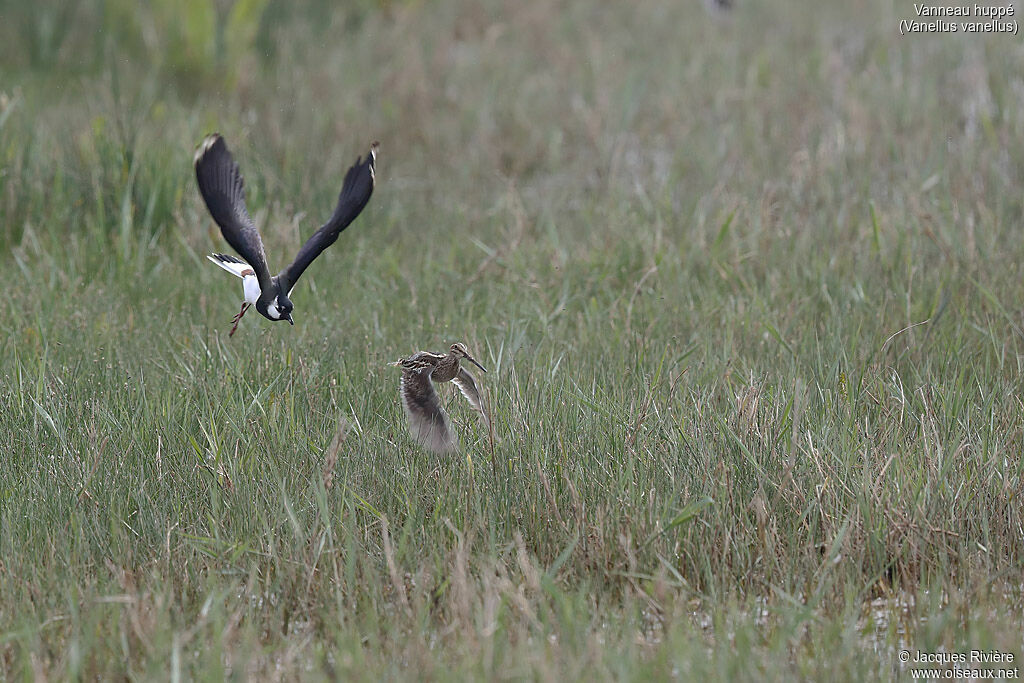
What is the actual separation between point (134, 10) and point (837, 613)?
6.84m

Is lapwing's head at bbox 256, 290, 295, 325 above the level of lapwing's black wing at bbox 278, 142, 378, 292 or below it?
below

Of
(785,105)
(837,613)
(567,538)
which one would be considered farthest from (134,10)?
(837,613)

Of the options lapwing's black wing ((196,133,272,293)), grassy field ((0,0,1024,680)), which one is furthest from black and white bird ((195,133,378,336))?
grassy field ((0,0,1024,680))

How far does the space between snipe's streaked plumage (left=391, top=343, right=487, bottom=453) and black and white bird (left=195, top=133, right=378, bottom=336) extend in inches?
13.3

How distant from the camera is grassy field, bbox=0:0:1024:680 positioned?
8.26 feet

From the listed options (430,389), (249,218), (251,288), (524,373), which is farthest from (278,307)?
(524,373)

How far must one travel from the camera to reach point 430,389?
2996 millimetres

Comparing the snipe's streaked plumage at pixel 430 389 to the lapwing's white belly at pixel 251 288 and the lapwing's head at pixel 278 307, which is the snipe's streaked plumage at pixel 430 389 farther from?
the lapwing's white belly at pixel 251 288

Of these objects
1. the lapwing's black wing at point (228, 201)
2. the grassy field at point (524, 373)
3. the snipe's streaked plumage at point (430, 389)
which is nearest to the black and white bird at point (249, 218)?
the lapwing's black wing at point (228, 201)

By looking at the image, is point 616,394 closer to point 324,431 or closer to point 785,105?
point 324,431

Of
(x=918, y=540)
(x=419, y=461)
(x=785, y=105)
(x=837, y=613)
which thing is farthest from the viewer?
(x=785, y=105)

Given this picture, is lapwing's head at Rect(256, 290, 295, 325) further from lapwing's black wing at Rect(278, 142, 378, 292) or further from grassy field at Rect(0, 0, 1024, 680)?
grassy field at Rect(0, 0, 1024, 680)

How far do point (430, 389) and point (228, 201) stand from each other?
2.32 feet

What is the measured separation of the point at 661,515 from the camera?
2879 mm
